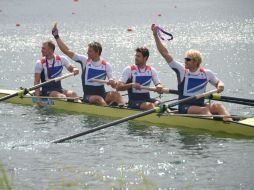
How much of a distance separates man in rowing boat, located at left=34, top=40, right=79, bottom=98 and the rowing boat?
0.88 feet

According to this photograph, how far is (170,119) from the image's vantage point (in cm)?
1628

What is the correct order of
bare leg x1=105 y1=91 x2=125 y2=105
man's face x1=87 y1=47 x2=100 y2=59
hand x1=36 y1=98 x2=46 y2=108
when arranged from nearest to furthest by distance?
bare leg x1=105 y1=91 x2=125 y2=105
man's face x1=87 y1=47 x2=100 y2=59
hand x1=36 y1=98 x2=46 y2=108

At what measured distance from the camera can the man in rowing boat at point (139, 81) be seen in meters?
16.6

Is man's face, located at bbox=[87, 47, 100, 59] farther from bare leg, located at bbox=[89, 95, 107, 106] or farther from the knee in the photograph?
the knee

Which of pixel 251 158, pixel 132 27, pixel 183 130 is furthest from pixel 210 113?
pixel 132 27

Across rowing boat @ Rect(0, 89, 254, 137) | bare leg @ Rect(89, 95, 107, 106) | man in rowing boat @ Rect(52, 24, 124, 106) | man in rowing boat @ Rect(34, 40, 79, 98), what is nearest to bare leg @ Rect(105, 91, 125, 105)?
man in rowing boat @ Rect(52, 24, 124, 106)

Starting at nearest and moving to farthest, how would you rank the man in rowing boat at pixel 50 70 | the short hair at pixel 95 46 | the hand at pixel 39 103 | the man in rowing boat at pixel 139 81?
the man in rowing boat at pixel 139 81 → the short hair at pixel 95 46 → the man in rowing boat at pixel 50 70 → the hand at pixel 39 103

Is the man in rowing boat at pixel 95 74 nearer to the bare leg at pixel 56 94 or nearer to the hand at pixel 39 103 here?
the bare leg at pixel 56 94

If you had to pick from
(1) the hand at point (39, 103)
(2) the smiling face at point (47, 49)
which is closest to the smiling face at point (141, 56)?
(2) the smiling face at point (47, 49)

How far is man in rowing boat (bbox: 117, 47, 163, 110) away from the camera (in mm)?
16594

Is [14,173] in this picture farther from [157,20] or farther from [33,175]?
[157,20]

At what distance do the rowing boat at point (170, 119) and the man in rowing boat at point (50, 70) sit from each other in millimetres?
267

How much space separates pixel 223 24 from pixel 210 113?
148ft

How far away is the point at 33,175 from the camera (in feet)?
42.7
